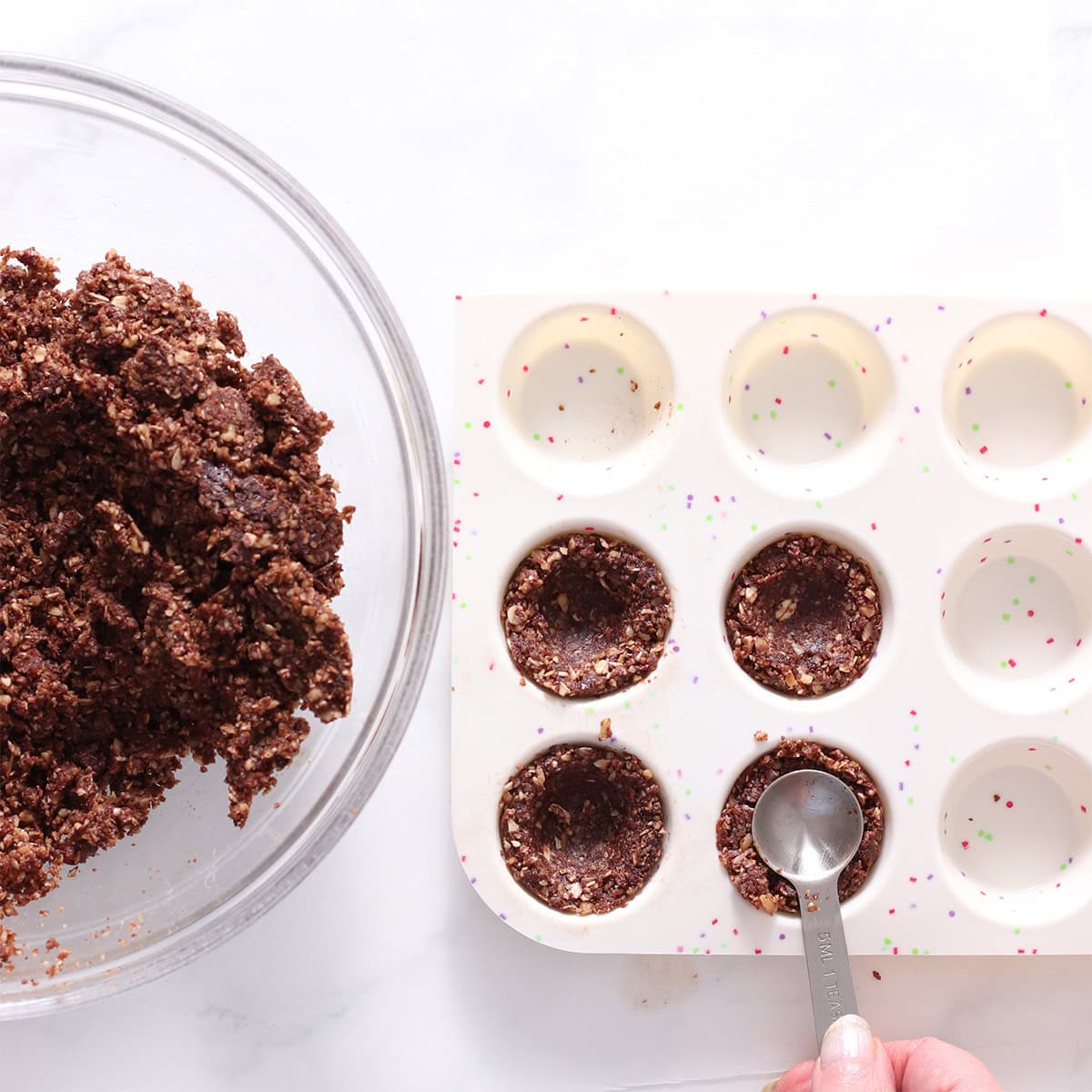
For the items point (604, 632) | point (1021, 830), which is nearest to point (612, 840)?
point (604, 632)

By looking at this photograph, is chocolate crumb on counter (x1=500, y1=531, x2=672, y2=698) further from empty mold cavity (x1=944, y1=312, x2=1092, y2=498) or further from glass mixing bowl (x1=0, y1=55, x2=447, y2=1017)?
empty mold cavity (x1=944, y1=312, x2=1092, y2=498)

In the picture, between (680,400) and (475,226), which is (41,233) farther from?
(680,400)

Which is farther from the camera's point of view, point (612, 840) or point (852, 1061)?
point (612, 840)

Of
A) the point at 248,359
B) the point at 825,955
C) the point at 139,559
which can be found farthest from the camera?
the point at 825,955

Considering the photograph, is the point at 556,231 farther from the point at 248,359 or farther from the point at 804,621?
the point at 804,621

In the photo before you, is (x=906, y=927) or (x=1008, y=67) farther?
(x=1008, y=67)

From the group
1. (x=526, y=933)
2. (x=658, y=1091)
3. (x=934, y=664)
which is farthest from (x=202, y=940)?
(x=934, y=664)
